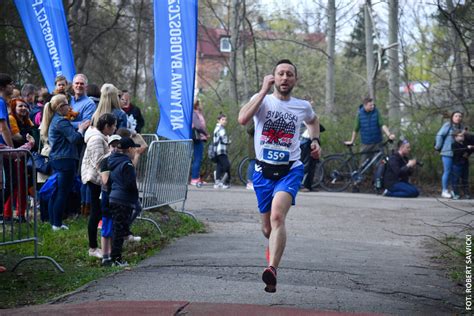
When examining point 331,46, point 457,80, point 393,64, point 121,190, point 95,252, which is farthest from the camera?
point 331,46

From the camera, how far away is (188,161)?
44.5 feet

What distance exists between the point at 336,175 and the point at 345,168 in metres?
0.35

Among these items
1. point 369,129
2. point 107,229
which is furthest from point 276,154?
point 369,129

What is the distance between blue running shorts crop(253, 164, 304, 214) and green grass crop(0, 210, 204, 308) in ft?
6.36

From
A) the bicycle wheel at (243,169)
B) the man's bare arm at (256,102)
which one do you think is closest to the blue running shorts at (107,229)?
the man's bare arm at (256,102)

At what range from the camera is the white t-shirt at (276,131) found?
834 cm

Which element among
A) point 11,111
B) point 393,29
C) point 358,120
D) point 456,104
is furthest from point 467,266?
point 393,29

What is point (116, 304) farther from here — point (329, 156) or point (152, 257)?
point (329, 156)

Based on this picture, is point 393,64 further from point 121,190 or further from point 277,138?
point 277,138

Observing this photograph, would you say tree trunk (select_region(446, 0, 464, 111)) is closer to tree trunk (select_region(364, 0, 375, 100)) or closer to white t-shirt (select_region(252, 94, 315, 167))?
white t-shirt (select_region(252, 94, 315, 167))

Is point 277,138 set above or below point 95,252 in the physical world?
above

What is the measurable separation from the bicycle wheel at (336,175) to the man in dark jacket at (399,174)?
142cm

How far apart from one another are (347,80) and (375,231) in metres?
36.2

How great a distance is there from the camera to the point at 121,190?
9.60 meters
